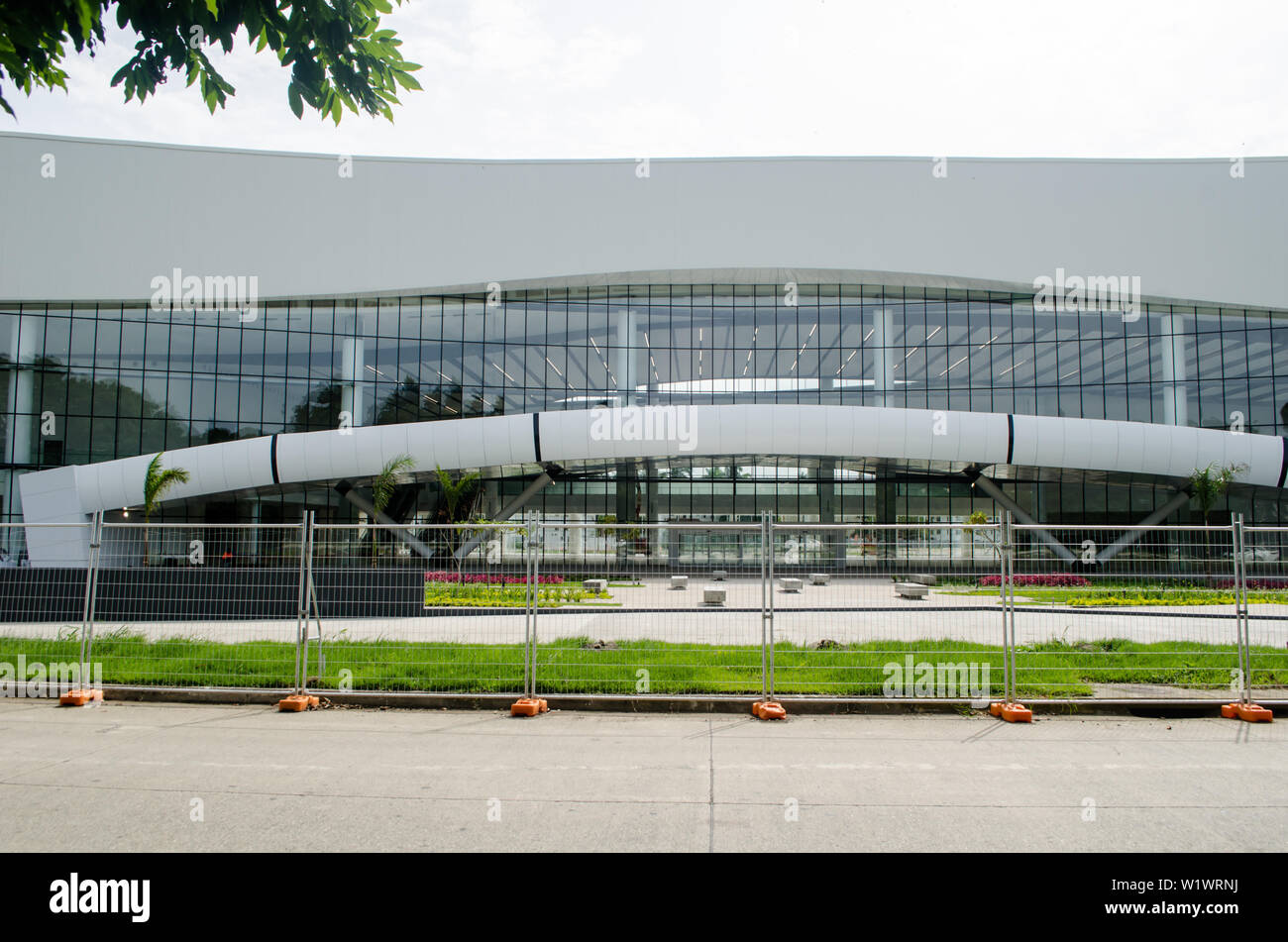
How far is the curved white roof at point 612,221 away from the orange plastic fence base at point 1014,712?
30.0 meters

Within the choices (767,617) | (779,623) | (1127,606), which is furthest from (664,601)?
(1127,606)

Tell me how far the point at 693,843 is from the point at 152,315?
41.6 metres

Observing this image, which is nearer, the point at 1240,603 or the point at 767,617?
the point at 1240,603

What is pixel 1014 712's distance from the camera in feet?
25.8

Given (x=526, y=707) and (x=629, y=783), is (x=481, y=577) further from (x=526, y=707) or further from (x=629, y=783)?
(x=629, y=783)

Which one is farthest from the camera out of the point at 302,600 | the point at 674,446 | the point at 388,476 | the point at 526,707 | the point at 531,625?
the point at 674,446

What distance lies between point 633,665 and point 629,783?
307cm

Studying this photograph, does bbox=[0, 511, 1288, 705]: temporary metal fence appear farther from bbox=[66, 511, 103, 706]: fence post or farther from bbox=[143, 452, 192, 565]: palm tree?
bbox=[143, 452, 192, 565]: palm tree

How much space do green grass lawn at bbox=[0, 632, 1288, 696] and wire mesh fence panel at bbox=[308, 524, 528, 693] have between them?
0.03 metres

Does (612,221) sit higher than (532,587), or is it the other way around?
(612,221)

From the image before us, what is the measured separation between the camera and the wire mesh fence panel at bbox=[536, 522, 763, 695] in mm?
8766

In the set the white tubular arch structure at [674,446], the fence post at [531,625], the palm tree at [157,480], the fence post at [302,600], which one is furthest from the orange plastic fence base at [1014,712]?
the palm tree at [157,480]

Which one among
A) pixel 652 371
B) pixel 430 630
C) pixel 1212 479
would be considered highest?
pixel 652 371
